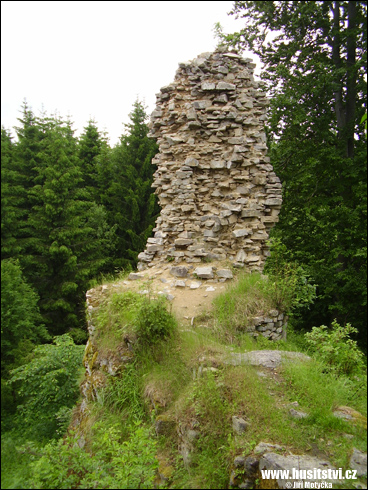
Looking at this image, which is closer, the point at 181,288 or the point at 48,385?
the point at 48,385

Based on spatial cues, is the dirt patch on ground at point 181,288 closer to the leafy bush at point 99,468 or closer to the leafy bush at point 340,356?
the leafy bush at point 340,356

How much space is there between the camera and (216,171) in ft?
24.6

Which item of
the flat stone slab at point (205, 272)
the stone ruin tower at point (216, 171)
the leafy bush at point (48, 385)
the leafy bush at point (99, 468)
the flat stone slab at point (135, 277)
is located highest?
the stone ruin tower at point (216, 171)

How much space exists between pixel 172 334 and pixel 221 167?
4.12m

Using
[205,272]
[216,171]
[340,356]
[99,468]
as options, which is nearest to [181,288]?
[205,272]

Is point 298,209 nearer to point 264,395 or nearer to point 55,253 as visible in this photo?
point 264,395

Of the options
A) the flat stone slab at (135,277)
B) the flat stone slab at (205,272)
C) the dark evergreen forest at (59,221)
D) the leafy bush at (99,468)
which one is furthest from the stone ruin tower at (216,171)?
the leafy bush at (99,468)

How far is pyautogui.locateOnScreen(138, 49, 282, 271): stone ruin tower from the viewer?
23.5ft

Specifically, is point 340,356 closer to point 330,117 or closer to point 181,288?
point 181,288

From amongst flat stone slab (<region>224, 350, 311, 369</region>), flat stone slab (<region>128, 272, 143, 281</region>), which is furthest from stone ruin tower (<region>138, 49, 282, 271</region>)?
flat stone slab (<region>224, 350, 311, 369</region>)

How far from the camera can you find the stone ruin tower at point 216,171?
7156 mm

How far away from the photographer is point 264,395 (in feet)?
11.7

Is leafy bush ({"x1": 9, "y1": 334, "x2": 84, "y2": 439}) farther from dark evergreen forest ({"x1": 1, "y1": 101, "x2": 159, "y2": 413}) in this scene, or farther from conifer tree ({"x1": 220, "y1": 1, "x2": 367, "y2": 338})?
conifer tree ({"x1": 220, "y1": 1, "x2": 367, "y2": 338})

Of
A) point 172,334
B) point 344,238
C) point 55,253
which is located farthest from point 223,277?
point 55,253
